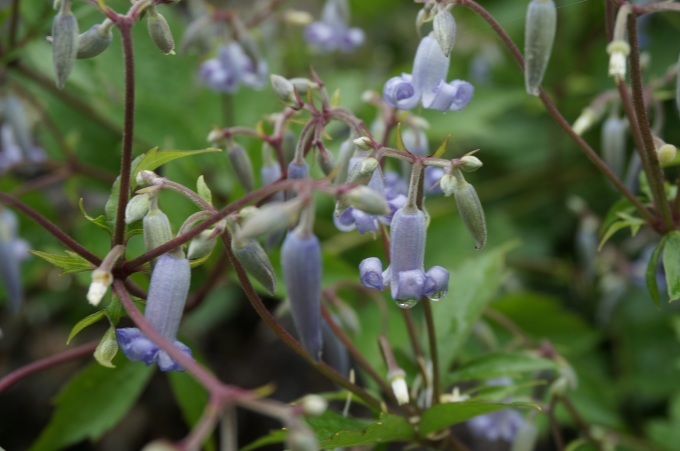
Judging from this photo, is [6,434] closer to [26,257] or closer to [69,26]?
[26,257]

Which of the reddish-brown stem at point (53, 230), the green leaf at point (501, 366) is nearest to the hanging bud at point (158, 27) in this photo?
the reddish-brown stem at point (53, 230)

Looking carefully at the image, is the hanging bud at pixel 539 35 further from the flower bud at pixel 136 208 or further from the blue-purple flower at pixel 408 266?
the flower bud at pixel 136 208

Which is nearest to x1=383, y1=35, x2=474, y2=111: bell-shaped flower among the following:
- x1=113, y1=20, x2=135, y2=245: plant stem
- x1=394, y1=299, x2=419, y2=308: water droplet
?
x1=394, y1=299, x2=419, y2=308: water droplet

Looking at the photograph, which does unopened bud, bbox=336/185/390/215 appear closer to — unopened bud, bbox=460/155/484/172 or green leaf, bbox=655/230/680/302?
unopened bud, bbox=460/155/484/172

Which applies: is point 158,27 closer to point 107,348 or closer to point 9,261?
point 107,348

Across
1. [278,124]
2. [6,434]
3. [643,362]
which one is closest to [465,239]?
[643,362]

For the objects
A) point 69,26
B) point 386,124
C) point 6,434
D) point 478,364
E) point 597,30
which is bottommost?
point 6,434
